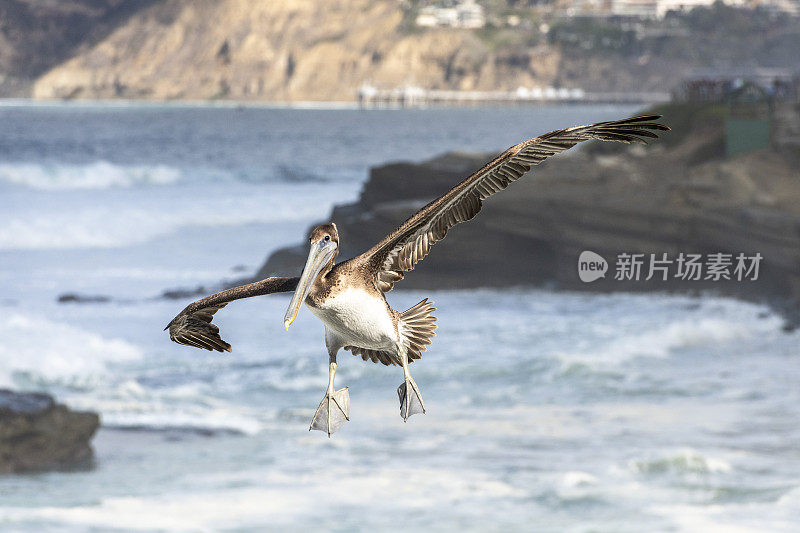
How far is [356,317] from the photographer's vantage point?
5.32 m

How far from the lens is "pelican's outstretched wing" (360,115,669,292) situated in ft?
18.3

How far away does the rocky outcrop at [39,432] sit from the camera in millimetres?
38250

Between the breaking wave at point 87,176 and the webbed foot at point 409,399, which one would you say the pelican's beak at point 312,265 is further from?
the breaking wave at point 87,176

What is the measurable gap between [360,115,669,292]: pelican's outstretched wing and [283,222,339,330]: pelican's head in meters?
0.39

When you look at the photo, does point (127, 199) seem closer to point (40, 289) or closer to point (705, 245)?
point (40, 289)

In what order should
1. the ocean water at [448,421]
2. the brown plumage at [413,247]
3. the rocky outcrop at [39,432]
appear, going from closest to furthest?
the brown plumage at [413,247] < the rocky outcrop at [39,432] < the ocean water at [448,421]

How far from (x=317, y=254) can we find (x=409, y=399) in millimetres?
1047

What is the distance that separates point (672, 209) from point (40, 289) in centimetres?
5215

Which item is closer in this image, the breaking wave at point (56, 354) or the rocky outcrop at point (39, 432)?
the rocky outcrop at point (39, 432)

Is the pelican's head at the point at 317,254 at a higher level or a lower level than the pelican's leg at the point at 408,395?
higher

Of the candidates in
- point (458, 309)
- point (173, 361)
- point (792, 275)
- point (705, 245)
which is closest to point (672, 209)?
point (705, 245)

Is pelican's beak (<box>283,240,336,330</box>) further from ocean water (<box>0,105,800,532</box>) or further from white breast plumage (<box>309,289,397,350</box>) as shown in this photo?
ocean water (<box>0,105,800,532</box>)

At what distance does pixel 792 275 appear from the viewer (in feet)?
173

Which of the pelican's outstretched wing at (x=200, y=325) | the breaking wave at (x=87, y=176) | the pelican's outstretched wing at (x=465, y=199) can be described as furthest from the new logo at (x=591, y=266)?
the breaking wave at (x=87, y=176)
